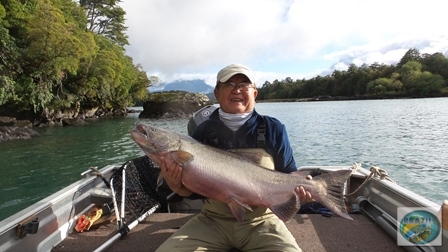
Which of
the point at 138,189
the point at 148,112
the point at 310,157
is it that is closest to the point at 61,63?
the point at 148,112

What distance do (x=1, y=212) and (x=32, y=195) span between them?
71.9 inches

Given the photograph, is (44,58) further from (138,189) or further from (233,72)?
(233,72)

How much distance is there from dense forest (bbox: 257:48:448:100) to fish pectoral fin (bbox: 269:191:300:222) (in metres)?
126

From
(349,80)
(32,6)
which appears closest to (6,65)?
(32,6)

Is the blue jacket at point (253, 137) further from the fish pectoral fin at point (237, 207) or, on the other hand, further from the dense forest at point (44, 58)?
the dense forest at point (44, 58)

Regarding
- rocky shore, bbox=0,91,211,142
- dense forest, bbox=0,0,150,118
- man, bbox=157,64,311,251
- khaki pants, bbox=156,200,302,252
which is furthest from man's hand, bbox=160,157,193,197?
rocky shore, bbox=0,91,211,142

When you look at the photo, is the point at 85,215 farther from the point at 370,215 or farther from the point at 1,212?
the point at 1,212

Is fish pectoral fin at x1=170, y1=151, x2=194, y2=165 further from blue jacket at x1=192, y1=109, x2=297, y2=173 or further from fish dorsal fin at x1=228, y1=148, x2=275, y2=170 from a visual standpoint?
blue jacket at x1=192, y1=109, x2=297, y2=173

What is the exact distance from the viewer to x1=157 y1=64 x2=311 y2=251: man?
330cm

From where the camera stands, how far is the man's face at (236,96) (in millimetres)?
3686

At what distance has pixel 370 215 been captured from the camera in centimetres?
497

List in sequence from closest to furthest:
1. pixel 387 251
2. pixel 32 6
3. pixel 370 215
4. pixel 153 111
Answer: pixel 387 251 → pixel 370 215 → pixel 32 6 → pixel 153 111

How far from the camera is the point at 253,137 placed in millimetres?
3750

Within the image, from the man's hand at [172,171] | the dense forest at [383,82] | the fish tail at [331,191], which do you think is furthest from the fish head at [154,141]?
the dense forest at [383,82]
